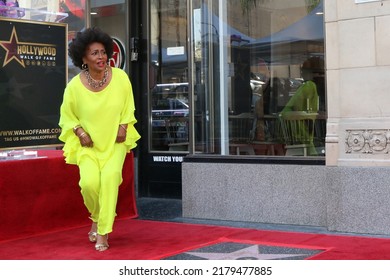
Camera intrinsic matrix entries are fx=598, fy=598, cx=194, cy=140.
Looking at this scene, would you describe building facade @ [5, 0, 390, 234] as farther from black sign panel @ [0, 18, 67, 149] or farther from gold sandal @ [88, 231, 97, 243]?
black sign panel @ [0, 18, 67, 149]

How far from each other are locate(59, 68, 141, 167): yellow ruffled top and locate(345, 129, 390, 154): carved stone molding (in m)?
2.27

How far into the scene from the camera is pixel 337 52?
6.24 meters

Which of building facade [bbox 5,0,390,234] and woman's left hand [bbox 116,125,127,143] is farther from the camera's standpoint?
building facade [bbox 5,0,390,234]

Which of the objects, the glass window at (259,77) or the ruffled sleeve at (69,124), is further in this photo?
the glass window at (259,77)

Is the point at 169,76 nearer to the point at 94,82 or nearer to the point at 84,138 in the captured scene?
the point at 94,82

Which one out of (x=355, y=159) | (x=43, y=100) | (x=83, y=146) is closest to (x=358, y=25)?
(x=355, y=159)

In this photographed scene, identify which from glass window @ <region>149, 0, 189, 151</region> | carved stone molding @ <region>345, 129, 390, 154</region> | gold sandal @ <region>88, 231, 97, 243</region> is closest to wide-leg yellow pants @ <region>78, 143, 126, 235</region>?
gold sandal @ <region>88, 231, 97, 243</region>

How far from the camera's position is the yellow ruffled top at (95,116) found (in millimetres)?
5801

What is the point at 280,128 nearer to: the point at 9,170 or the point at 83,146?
the point at 83,146

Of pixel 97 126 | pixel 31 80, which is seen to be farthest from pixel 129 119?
Answer: pixel 31 80

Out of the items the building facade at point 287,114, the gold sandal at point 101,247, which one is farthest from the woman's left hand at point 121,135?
the building facade at point 287,114

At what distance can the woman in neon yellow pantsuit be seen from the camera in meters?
5.74

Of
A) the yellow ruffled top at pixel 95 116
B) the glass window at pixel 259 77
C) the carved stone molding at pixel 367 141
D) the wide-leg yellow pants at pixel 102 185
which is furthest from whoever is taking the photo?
the glass window at pixel 259 77

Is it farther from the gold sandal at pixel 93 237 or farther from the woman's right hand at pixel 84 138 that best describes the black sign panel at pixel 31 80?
the gold sandal at pixel 93 237
